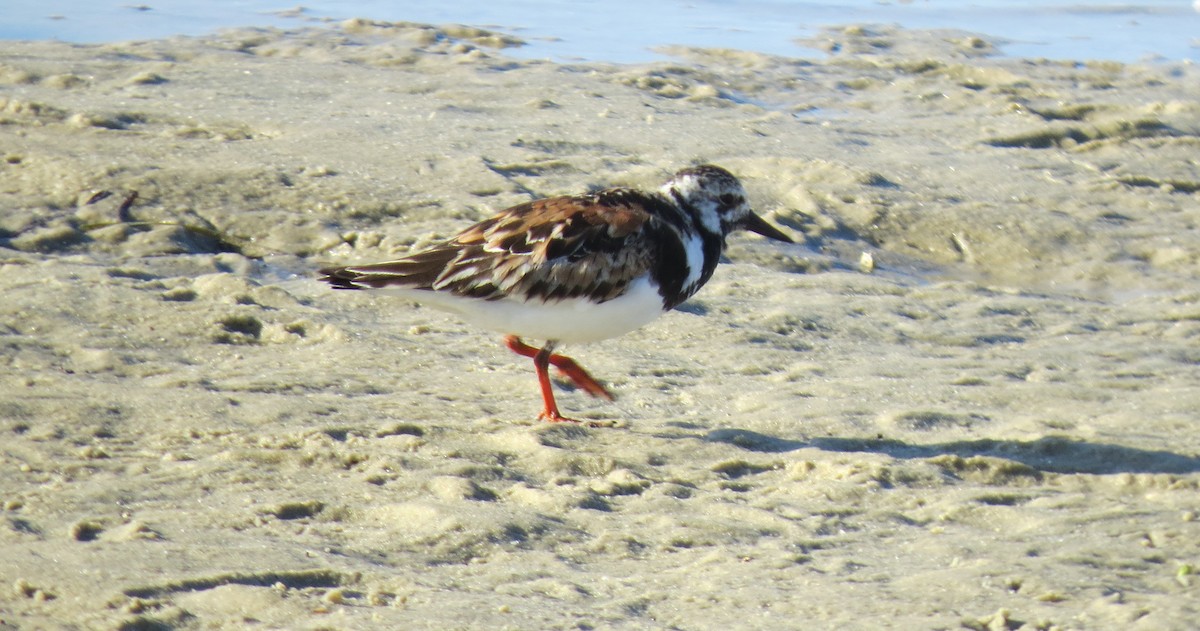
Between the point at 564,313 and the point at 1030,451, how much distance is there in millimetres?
1682

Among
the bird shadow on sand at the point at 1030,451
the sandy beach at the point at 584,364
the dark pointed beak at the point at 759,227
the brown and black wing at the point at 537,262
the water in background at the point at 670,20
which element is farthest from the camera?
the water in background at the point at 670,20

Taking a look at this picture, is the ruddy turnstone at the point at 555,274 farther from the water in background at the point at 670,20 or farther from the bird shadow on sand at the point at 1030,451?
the water in background at the point at 670,20

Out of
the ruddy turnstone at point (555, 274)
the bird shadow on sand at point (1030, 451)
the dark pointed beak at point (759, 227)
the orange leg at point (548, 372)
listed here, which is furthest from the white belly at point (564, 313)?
the dark pointed beak at point (759, 227)

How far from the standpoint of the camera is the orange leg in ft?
17.1

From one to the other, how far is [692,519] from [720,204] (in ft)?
6.07

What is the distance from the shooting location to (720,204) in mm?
5805

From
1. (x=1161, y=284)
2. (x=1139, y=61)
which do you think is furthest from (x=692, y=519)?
(x=1139, y=61)

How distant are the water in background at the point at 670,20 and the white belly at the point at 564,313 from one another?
246 inches

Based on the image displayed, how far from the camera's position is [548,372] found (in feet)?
18.2

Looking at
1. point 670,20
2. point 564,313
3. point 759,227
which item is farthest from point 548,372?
point 670,20

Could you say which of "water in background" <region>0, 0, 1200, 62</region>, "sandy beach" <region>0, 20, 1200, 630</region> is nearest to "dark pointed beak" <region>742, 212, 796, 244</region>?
"sandy beach" <region>0, 20, 1200, 630</region>

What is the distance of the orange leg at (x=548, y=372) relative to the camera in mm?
5211

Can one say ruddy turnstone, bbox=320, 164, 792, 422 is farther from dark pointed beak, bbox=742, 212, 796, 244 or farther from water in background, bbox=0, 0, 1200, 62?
water in background, bbox=0, 0, 1200, 62

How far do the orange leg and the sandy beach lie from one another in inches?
3.9
